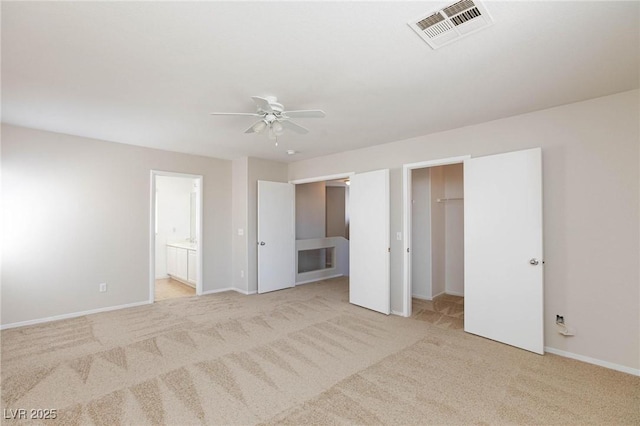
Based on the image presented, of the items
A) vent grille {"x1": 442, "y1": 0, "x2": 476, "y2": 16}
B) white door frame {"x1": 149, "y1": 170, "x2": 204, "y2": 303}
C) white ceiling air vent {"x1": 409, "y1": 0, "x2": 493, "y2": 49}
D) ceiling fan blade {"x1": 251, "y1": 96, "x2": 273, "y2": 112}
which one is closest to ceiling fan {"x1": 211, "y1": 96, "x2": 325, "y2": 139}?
ceiling fan blade {"x1": 251, "y1": 96, "x2": 273, "y2": 112}

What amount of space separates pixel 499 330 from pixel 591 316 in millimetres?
830

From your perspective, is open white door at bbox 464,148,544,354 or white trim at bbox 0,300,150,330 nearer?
open white door at bbox 464,148,544,354

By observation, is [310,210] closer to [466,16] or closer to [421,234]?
[421,234]

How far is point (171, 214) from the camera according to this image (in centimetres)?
718

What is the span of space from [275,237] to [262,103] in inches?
141

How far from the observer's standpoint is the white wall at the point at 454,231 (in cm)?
546

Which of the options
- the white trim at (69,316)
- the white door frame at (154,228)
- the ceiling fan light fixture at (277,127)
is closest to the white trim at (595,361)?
the ceiling fan light fixture at (277,127)

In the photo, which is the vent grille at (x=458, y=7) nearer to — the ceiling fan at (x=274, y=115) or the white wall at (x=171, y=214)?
the ceiling fan at (x=274, y=115)

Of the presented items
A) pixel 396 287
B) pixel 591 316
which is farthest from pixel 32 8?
pixel 591 316

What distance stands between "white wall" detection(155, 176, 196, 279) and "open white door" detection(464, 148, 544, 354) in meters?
5.88

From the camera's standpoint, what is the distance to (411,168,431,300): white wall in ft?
17.2

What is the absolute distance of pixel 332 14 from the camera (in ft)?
Result: 5.53

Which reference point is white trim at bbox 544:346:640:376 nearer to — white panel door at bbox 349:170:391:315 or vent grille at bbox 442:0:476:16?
white panel door at bbox 349:170:391:315

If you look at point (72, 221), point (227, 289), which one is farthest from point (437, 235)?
point (72, 221)
